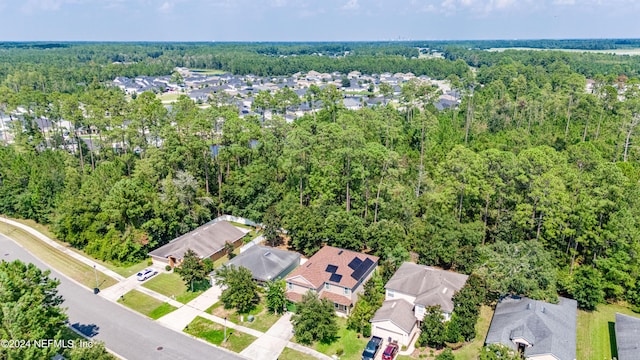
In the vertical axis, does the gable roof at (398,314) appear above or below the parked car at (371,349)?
above

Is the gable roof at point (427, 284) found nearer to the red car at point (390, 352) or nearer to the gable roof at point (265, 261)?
the red car at point (390, 352)

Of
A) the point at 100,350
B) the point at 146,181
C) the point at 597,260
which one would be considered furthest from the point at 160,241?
the point at 597,260

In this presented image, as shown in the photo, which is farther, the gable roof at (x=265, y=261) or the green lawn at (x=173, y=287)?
the gable roof at (x=265, y=261)

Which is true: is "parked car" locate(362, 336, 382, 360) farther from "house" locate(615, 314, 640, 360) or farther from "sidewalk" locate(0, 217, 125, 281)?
"sidewalk" locate(0, 217, 125, 281)

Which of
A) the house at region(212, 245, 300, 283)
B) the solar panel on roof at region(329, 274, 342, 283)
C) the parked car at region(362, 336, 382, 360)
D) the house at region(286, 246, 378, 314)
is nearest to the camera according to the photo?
the parked car at region(362, 336, 382, 360)

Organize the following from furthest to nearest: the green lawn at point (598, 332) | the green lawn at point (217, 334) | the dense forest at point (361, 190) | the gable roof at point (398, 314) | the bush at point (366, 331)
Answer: the dense forest at point (361, 190) → the bush at point (366, 331) → the green lawn at point (217, 334) → the gable roof at point (398, 314) → the green lawn at point (598, 332)

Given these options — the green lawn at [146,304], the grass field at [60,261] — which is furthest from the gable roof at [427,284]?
the grass field at [60,261]

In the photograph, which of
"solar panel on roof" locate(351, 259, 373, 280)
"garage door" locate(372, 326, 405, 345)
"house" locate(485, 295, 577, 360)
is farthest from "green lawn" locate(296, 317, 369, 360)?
"house" locate(485, 295, 577, 360)
